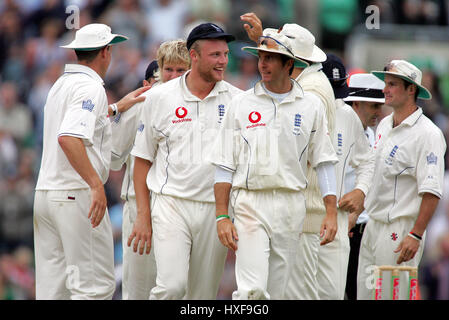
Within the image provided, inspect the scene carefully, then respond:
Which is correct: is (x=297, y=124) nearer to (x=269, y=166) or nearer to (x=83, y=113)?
(x=269, y=166)

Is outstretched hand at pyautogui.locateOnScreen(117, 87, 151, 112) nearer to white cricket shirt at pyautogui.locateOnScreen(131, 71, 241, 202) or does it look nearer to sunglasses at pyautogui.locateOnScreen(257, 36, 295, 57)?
white cricket shirt at pyautogui.locateOnScreen(131, 71, 241, 202)

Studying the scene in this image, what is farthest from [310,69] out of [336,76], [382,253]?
[382,253]

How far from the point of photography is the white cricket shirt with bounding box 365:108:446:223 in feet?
27.2

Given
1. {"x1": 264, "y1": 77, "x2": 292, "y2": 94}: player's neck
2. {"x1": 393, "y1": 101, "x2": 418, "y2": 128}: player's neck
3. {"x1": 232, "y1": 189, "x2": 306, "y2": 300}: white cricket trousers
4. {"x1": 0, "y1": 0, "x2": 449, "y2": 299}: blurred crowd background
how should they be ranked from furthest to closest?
{"x1": 0, "y1": 0, "x2": 449, "y2": 299}: blurred crowd background
{"x1": 393, "y1": 101, "x2": 418, "y2": 128}: player's neck
{"x1": 264, "y1": 77, "x2": 292, "y2": 94}: player's neck
{"x1": 232, "y1": 189, "x2": 306, "y2": 300}: white cricket trousers

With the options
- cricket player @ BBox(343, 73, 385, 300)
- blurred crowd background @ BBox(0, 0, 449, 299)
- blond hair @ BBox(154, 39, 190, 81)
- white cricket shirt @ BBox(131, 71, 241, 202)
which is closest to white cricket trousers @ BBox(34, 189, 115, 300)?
white cricket shirt @ BBox(131, 71, 241, 202)

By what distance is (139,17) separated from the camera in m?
16.6

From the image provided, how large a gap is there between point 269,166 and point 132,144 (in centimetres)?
192

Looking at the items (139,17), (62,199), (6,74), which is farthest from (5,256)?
(62,199)

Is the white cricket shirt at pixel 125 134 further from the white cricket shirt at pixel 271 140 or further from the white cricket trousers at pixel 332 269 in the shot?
the white cricket trousers at pixel 332 269

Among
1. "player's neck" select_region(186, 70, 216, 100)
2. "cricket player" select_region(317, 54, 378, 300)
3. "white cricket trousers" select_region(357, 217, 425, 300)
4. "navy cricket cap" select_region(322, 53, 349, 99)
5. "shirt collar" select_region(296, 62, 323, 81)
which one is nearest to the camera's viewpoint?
"player's neck" select_region(186, 70, 216, 100)

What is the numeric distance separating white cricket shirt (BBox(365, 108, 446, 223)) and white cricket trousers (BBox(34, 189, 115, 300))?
8.13ft

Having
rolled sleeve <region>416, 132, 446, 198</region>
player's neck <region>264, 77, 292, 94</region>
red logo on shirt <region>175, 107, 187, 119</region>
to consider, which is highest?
player's neck <region>264, 77, 292, 94</region>

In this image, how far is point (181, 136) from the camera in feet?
25.2
